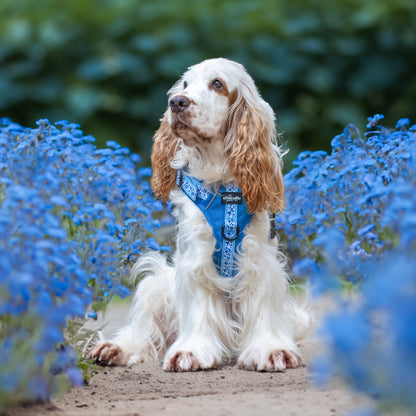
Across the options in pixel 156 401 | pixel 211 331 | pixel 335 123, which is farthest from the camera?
pixel 335 123

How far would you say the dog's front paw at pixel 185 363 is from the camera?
3697mm

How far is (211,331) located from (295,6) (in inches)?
178

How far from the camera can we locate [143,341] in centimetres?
414

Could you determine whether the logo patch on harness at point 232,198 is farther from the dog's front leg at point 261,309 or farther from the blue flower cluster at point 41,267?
the blue flower cluster at point 41,267

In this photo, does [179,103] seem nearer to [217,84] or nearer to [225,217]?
[217,84]

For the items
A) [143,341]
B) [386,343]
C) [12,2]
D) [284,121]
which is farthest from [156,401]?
[12,2]

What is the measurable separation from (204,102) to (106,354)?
4.61 ft

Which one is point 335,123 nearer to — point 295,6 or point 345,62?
point 345,62

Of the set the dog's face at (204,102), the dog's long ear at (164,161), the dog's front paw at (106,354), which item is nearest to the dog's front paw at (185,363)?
the dog's front paw at (106,354)

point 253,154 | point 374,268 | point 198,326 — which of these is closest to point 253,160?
point 253,154

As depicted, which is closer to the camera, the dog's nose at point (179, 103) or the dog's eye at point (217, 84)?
the dog's nose at point (179, 103)

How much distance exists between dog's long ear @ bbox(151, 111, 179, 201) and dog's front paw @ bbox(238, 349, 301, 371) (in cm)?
104

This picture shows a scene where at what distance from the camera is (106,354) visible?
155 inches

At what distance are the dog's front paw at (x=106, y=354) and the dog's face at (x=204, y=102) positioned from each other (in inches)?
45.5
